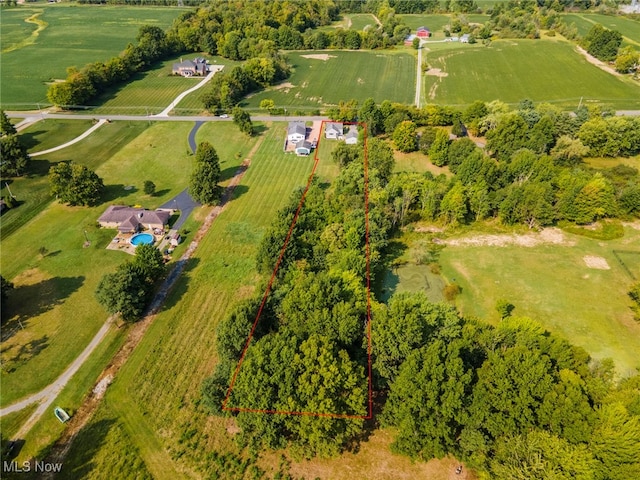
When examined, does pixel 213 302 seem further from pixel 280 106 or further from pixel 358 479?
pixel 280 106

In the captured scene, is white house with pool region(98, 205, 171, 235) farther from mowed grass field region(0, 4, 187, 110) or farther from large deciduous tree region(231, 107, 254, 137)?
mowed grass field region(0, 4, 187, 110)

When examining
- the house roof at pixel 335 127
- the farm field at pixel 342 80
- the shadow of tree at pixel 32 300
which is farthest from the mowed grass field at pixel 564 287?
the farm field at pixel 342 80

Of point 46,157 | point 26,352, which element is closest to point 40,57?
point 46,157

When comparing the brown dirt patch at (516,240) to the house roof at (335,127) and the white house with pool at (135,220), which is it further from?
the white house with pool at (135,220)

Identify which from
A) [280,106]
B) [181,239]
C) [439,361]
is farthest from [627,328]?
[280,106]

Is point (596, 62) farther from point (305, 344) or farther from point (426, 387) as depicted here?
point (305, 344)

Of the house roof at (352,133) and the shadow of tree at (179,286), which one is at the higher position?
the house roof at (352,133)
